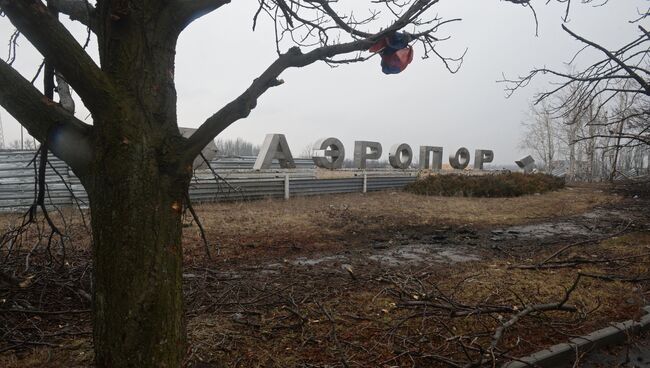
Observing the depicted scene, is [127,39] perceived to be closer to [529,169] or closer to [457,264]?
[457,264]

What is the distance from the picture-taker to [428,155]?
75.7ft

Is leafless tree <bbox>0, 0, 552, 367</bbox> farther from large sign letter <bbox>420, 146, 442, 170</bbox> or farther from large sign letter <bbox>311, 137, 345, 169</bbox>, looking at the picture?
large sign letter <bbox>420, 146, 442, 170</bbox>

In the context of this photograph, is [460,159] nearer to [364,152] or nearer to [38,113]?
[364,152]

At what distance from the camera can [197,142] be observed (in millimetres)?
1995

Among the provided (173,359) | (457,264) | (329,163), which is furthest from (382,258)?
(329,163)

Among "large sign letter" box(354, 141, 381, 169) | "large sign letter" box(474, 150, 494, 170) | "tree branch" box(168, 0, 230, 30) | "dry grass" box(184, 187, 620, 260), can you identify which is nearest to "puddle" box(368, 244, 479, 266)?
"dry grass" box(184, 187, 620, 260)

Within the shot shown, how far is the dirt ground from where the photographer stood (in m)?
3.11

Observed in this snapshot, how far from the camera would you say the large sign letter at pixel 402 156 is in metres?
20.8

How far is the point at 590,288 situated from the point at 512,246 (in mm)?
2929

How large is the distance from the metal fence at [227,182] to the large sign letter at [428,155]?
8.33ft

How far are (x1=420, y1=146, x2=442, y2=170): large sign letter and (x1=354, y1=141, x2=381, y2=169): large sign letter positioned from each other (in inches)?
179

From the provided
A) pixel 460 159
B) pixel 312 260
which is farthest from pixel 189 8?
pixel 460 159

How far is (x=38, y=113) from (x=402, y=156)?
66.8 feet

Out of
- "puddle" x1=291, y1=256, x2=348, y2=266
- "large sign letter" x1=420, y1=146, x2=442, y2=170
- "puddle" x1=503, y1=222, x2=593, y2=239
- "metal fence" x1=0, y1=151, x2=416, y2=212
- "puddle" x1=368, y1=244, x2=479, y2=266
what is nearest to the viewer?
"puddle" x1=291, y1=256, x2=348, y2=266
